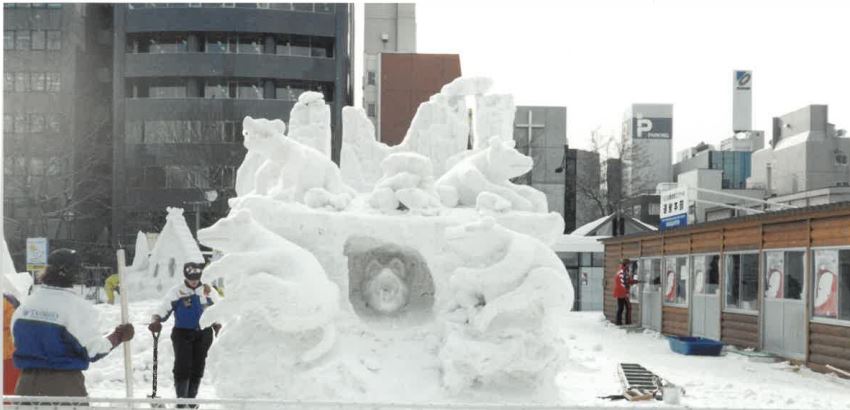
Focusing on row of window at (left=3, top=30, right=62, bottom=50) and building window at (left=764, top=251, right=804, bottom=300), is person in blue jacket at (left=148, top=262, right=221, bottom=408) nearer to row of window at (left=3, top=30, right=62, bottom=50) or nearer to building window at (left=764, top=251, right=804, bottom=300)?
row of window at (left=3, top=30, right=62, bottom=50)

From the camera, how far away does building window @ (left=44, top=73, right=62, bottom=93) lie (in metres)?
6.95

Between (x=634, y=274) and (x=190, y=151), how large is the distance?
999cm

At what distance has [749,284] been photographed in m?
9.12

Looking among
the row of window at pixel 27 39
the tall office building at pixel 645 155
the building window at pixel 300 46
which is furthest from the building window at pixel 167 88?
the row of window at pixel 27 39

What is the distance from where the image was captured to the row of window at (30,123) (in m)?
5.73

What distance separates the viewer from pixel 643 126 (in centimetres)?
1900

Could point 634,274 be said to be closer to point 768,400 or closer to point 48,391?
point 768,400

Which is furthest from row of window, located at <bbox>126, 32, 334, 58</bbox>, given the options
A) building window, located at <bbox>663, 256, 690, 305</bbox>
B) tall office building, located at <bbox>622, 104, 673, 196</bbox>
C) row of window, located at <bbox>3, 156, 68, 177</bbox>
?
building window, located at <bbox>663, 256, 690, 305</bbox>

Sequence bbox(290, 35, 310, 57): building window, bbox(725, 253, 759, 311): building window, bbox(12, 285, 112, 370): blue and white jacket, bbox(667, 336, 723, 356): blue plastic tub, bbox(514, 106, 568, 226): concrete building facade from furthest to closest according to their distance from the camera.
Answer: bbox(290, 35, 310, 57): building window
bbox(514, 106, 568, 226): concrete building facade
bbox(725, 253, 759, 311): building window
bbox(667, 336, 723, 356): blue plastic tub
bbox(12, 285, 112, 370): blue and white jacket

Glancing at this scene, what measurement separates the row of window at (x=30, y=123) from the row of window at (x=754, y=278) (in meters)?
6.95

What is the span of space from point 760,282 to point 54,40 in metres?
7.63

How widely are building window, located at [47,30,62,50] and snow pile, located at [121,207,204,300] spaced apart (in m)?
6.14

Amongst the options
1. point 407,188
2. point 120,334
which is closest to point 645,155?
point 407,188

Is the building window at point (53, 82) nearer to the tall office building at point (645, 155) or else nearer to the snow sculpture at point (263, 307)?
the snow sculpture at point (263, 307)
